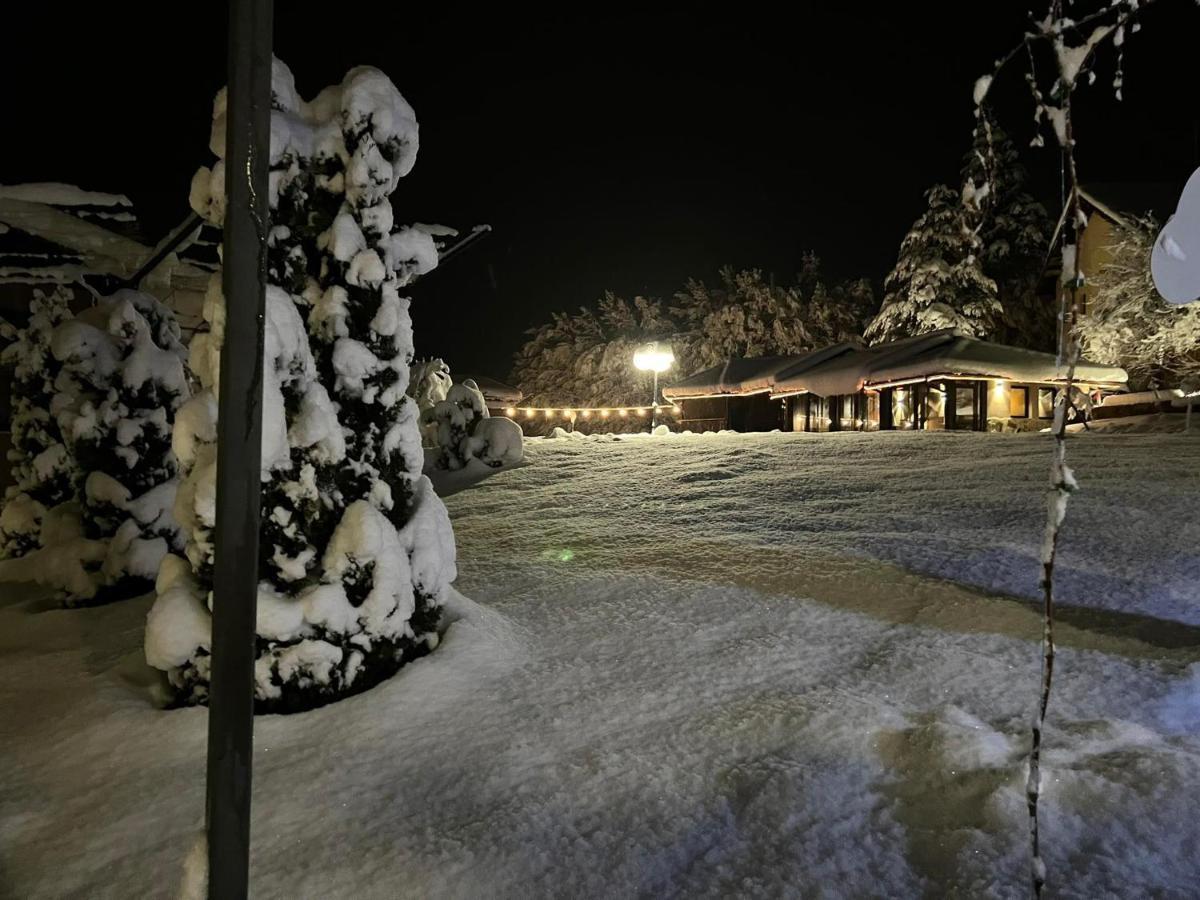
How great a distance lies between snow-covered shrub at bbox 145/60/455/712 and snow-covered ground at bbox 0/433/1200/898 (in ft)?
1.11

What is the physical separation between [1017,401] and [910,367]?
26.8ft


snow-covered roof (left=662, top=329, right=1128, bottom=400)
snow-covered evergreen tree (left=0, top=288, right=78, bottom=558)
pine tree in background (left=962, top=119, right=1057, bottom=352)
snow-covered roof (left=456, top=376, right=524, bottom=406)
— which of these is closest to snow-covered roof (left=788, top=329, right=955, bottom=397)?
snow-covered roof (left=662, top=329, right=1128, bottom=400)

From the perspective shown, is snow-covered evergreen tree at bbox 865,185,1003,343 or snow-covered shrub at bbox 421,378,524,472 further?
snow-covered evergreen tree at bbox 865,185,1003,343

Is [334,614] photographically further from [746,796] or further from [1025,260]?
[1025,260]

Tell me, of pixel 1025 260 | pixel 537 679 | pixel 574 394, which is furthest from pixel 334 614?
pixel 574 394

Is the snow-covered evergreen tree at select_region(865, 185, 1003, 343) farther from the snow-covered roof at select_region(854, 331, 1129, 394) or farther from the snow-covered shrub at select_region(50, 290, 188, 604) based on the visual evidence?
the snow-covered shrub at select_region(50, 290, 188, 604)

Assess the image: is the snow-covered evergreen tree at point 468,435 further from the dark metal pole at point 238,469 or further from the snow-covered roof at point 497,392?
the snow-covered roof at point 497,392

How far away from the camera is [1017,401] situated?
2434 cm

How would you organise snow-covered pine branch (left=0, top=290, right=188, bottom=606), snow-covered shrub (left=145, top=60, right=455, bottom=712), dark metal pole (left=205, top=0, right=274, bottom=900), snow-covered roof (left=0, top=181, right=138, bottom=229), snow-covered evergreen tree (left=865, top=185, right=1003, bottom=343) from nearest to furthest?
dark metal pole (left=205, top=0, right=274, bottom=900) < snow-covered shrub (left=145, top=60, right=455, bottom=712) < snow-covered pine branch (left=0, top=290, right=188, bottom=606) < snow-covered roof (left=0, top=181, right=138, bottom=229) < snow-covered evergreen tree (left=865, top=185, right=1003, bottom=343)

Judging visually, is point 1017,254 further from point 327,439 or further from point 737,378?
point 327,439

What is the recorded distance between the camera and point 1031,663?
4.12 meters

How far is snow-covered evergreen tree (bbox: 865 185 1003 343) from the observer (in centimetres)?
2581

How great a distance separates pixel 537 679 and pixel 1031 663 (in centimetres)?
271

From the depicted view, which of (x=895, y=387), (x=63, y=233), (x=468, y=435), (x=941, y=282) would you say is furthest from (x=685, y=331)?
(x=63, y=233)
